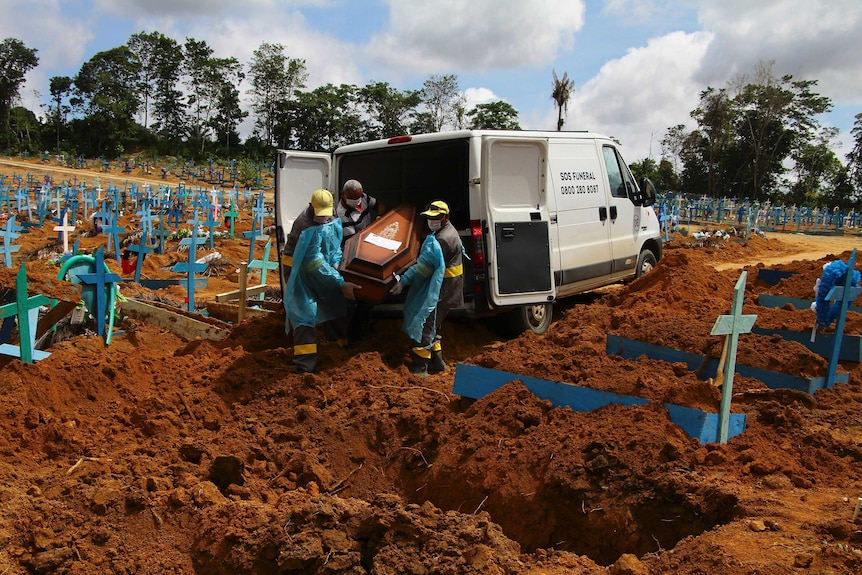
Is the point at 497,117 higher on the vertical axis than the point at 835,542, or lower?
higher

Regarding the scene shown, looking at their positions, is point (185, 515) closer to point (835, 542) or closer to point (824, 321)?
point (835, 542)

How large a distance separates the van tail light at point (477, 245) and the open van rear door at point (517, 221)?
76mm

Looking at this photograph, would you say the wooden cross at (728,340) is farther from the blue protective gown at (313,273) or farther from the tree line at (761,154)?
the tree line at (761,154)

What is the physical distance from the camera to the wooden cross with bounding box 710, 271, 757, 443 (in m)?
3.75

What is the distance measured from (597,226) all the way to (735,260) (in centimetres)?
→ 1056

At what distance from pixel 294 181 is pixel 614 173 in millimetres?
3963

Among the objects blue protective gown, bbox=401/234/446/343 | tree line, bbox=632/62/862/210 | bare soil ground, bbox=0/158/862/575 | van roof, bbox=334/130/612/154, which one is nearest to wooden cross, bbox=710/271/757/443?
bare soil ground, bbox=0/158/862/575

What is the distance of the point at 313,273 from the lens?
5723mm

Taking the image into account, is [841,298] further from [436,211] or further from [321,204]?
[321,204]

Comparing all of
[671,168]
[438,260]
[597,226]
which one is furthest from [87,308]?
[671,168]

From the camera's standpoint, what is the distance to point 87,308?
19.9 feet

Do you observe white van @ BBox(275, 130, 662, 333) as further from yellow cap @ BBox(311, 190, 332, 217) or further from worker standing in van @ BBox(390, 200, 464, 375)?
yellow cap @ BBox(311, 190, 332, 217)

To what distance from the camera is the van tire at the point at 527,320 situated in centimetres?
711

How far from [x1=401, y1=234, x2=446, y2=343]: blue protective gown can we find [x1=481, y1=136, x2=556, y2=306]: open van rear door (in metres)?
0.76
